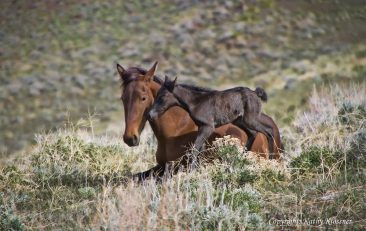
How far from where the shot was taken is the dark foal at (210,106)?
30.2 ft

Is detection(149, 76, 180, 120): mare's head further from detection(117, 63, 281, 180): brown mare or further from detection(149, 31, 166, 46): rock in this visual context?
detection(149, 31, 166, 46): rock

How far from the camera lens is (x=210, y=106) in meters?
9.30

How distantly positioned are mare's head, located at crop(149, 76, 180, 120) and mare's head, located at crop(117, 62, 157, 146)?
4.9 inches

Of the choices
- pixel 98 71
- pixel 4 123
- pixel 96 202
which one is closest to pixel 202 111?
pixel 96 202

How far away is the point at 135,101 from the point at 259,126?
1.81m

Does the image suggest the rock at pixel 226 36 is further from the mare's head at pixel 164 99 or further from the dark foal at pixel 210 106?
the mare's head at pixel 164 99

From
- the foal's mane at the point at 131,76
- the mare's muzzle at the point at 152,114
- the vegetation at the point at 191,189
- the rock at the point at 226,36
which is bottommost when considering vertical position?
the vegetation at the point at 191,189

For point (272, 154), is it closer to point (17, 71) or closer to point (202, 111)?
point (202, 111)

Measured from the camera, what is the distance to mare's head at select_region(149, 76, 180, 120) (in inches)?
361

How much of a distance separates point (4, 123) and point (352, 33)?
2074 centimetres

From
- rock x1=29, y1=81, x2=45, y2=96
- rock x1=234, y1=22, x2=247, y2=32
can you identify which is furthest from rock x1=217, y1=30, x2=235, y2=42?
rock x1=29, y1=81, x2=45, y2=96

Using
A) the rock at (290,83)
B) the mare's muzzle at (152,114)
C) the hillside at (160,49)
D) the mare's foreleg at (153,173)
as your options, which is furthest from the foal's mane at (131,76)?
the rock at (290,83)

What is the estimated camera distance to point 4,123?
3116cm

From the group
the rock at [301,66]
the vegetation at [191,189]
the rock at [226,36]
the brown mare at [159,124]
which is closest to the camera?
the vegetation at [191,189]
